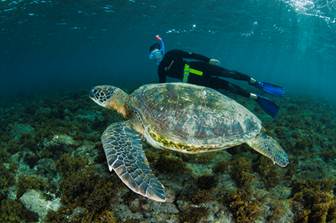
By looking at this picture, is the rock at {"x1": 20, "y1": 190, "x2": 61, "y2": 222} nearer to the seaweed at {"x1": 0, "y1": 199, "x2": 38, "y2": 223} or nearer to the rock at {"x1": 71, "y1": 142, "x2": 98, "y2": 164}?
the seaweed at {"x1": 0, "y1": 199, "x2": 38, "y2": 223}

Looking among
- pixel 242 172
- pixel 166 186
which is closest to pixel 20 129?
pixel 166 186

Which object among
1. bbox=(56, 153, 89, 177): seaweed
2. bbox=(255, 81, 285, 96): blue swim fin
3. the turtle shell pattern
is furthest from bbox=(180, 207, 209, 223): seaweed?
bbox=(255, 81, 285, 96): blue swim fin

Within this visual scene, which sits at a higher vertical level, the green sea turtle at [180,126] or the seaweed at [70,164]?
the green sea turtle at [180,126]

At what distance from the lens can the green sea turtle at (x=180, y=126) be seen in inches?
Result: 197

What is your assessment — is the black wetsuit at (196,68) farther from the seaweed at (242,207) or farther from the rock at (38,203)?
the rock at (38,203)

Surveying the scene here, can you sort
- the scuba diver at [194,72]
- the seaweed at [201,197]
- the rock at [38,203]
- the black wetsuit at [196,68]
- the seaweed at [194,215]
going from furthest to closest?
the black wetsuit at [196,68] → the scuba diver at [194,72] → the rock at [38,203] → the seaweed at [201,197] → the seaweed at [194,215]

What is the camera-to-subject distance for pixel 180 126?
5.16 meters

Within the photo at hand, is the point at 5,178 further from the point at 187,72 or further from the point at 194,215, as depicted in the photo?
the point at 187,72

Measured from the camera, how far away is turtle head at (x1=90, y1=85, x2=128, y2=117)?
6.29 metres

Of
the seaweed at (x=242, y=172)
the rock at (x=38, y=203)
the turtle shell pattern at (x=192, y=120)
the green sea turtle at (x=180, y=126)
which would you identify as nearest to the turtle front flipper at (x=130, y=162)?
the green sea turtle at (x=180, y=126)

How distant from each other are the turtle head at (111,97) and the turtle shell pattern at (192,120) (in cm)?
61

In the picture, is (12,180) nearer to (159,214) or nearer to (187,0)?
(159,214)

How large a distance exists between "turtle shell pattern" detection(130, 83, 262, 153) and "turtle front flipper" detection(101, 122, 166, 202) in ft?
1.60

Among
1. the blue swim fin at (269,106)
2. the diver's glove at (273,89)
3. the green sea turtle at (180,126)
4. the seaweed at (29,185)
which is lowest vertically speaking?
the seaweed at (29,185)
